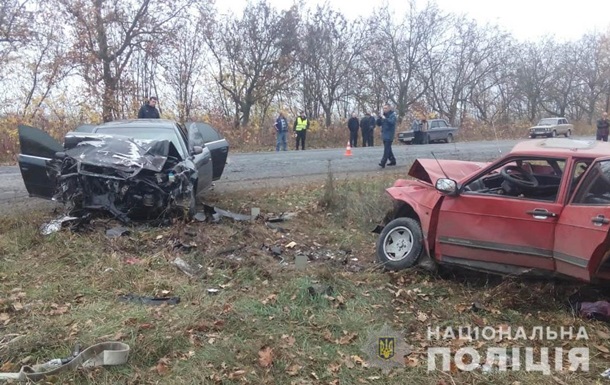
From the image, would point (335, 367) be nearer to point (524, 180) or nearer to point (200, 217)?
point (524, 180)

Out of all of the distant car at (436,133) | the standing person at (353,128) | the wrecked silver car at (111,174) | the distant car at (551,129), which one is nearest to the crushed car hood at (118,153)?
the wrecked silver car at (111,174)

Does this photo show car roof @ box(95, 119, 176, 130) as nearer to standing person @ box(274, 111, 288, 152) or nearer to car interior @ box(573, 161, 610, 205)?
car interior @ box(573, 161, 610, 205)

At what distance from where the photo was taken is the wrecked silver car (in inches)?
266

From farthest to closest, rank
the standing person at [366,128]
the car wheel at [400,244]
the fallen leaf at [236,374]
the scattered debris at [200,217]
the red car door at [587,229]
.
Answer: the standing person at [366,128]
the scattered debris at [200,217]
the car wheel at [400,244]
the red car door at [587,229]
the fallen leaf at [236,374]

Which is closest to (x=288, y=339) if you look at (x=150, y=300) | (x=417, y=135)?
(x=150, y=300)

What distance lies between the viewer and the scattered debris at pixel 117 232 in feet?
21.4

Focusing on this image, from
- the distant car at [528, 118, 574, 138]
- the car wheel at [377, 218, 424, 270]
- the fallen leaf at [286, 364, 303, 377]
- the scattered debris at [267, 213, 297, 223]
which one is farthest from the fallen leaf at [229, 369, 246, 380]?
the distant car at [528, 118, 574, 138]

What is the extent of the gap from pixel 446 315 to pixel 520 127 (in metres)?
39.3

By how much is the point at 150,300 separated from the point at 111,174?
8.30 ft

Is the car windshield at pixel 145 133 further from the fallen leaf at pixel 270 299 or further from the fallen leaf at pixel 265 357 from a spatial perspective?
the fallen leaf at pixel 265 357

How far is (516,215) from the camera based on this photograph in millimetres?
4930

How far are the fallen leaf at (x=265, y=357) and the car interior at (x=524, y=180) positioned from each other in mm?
2804

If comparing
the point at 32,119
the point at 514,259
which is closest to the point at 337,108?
the point at 32,119

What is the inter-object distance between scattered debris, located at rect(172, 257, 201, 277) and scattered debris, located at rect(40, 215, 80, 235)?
72.6 inches
